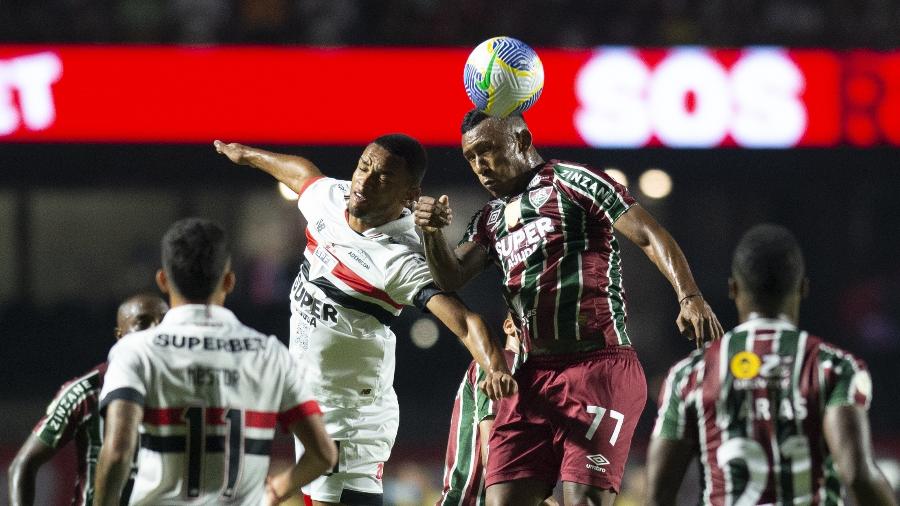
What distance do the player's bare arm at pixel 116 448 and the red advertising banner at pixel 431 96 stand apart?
9795 mm

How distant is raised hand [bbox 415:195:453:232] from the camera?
5.23 metres

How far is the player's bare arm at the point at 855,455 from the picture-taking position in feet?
12.2

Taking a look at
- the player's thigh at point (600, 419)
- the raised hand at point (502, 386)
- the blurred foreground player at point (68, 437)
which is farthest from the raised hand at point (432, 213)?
the blurred foreground player at point (68, 437)

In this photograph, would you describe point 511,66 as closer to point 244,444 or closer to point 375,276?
point 375,276

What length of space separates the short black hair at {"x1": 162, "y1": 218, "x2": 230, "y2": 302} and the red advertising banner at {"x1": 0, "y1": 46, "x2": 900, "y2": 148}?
9.52 metres

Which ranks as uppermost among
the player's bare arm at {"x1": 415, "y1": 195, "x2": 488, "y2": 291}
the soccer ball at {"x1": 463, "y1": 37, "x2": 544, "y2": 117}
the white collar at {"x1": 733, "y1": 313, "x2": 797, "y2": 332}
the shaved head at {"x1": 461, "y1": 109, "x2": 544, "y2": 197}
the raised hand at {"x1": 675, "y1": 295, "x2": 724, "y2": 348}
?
the soccer ball at {"x1": 463, "y1": 37, "x2": 544, "y2": 117}

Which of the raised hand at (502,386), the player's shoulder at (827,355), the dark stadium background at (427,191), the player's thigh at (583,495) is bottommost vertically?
the player's thigh at (583,495)

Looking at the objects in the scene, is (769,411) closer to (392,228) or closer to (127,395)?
(127,395)

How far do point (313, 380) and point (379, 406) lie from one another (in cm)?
33

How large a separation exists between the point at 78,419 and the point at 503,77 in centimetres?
230

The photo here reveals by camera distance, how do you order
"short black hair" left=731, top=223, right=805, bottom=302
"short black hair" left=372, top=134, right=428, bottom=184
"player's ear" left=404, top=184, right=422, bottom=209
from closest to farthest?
"short black hair" left=731, top=223, right=805, bottom=302
"short black hair" left=372, top=134, right=428, bottom=184
"player's ear" left=404, top=184, right=422, bottom=209

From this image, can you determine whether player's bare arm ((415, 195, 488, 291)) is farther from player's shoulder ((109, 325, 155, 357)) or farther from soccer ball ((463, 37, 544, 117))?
player's shoulder ((109, 325, 155, 357))

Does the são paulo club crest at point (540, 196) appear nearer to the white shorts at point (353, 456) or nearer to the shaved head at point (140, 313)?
the white shorts at point (353, 456)

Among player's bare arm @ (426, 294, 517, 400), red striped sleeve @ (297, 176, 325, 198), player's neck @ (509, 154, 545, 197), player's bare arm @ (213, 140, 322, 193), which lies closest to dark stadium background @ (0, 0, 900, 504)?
player's bare arm @ (213, 140, 322, 193)
